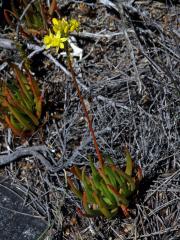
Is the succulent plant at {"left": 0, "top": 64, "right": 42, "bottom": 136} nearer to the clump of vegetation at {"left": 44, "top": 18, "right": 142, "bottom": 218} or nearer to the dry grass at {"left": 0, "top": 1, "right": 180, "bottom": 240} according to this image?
the dry grass at {"left": 0, "top": 1, "right": 180, "bottom": 240}

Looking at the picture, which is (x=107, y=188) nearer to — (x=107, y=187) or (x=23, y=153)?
(x=107, y=187)

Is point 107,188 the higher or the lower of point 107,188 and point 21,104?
the lower

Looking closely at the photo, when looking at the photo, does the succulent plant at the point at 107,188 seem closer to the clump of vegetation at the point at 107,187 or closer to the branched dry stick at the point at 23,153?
the clump of vegetation at the point at 107,187

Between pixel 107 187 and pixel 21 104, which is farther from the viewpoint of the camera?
pixel 21 104

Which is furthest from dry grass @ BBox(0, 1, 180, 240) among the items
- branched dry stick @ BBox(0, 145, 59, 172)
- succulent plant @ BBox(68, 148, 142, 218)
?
succulent plant @ BBox(68, 148, 142, 218)

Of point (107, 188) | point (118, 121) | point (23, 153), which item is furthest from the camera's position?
point (23, 153)

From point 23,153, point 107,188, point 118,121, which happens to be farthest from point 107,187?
point 23,153

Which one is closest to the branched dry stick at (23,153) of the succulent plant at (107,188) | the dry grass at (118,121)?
the dry grass at (118,121)

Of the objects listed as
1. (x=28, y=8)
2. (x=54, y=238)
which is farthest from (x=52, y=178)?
(x=28, y=8)
